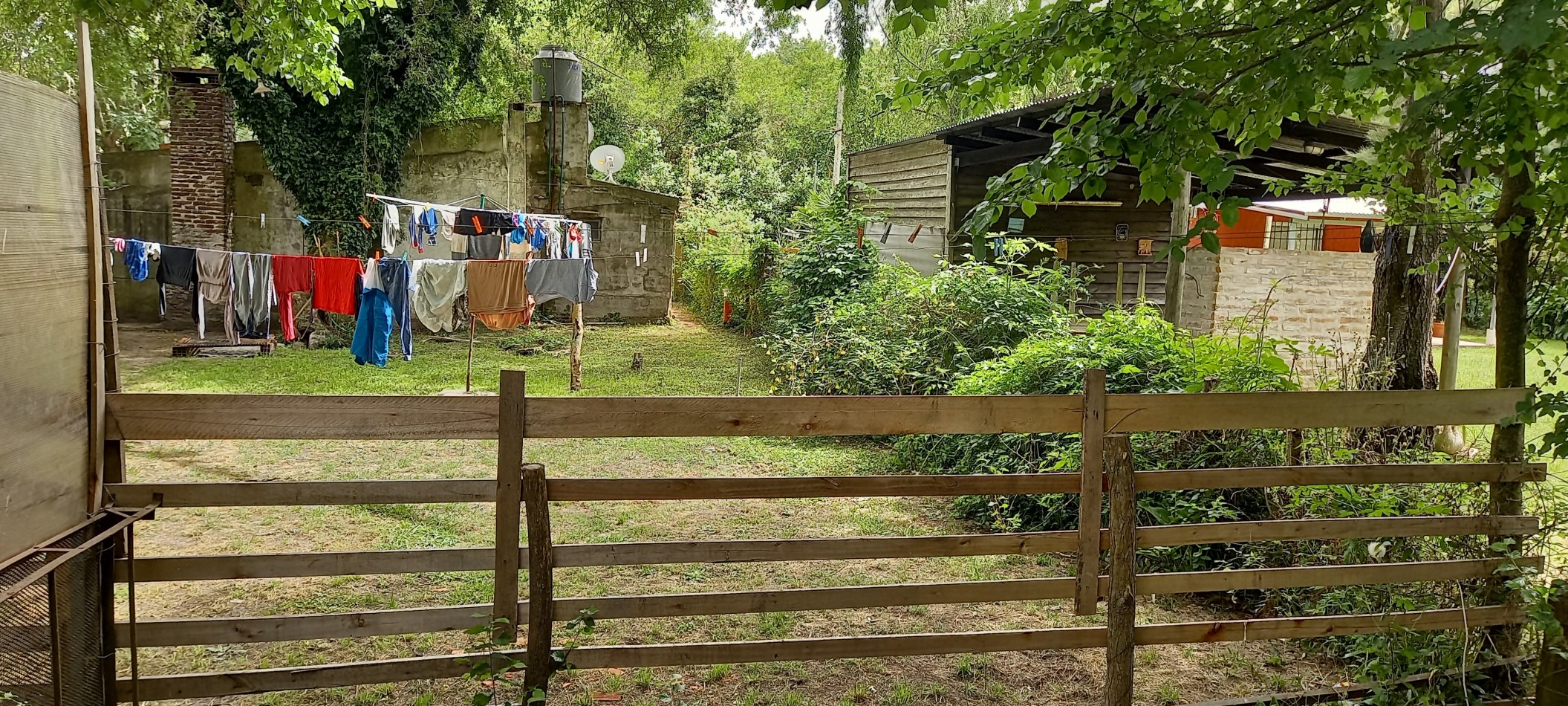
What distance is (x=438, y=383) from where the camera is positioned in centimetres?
1230

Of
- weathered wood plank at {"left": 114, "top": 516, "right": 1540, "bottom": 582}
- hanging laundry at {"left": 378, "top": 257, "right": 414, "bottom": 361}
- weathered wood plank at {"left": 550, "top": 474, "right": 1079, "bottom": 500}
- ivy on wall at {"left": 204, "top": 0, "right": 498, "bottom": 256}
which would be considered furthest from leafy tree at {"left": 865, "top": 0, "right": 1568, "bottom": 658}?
ivy on wall at {"left": 204, "top": 0, "right": 498, "bottom": 256}

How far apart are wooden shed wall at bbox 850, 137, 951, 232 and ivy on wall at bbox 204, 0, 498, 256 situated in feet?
26.9

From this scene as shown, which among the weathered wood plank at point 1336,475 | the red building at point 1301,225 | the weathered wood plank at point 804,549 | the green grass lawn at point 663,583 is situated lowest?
the green grass lawn at point 663,583

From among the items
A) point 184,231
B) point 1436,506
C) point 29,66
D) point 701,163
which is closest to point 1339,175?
point 1436,506

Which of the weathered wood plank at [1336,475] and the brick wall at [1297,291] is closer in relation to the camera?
the weathered wood plank at [1336,475]

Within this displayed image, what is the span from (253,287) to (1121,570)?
11702mm

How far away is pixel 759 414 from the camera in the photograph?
11.1 feet

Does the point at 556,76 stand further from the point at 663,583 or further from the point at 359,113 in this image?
the point at 663,583

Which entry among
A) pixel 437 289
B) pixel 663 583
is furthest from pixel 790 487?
pixel 437 289

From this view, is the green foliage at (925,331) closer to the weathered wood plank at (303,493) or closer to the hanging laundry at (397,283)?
the hanging laundry at (397,283)

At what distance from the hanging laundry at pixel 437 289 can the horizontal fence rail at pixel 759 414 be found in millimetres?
8145

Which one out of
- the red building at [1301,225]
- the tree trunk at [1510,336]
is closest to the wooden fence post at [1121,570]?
the tree trunk at [1510,336]

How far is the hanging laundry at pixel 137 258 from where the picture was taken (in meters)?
11.6

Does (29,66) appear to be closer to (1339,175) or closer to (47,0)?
(47,0)
